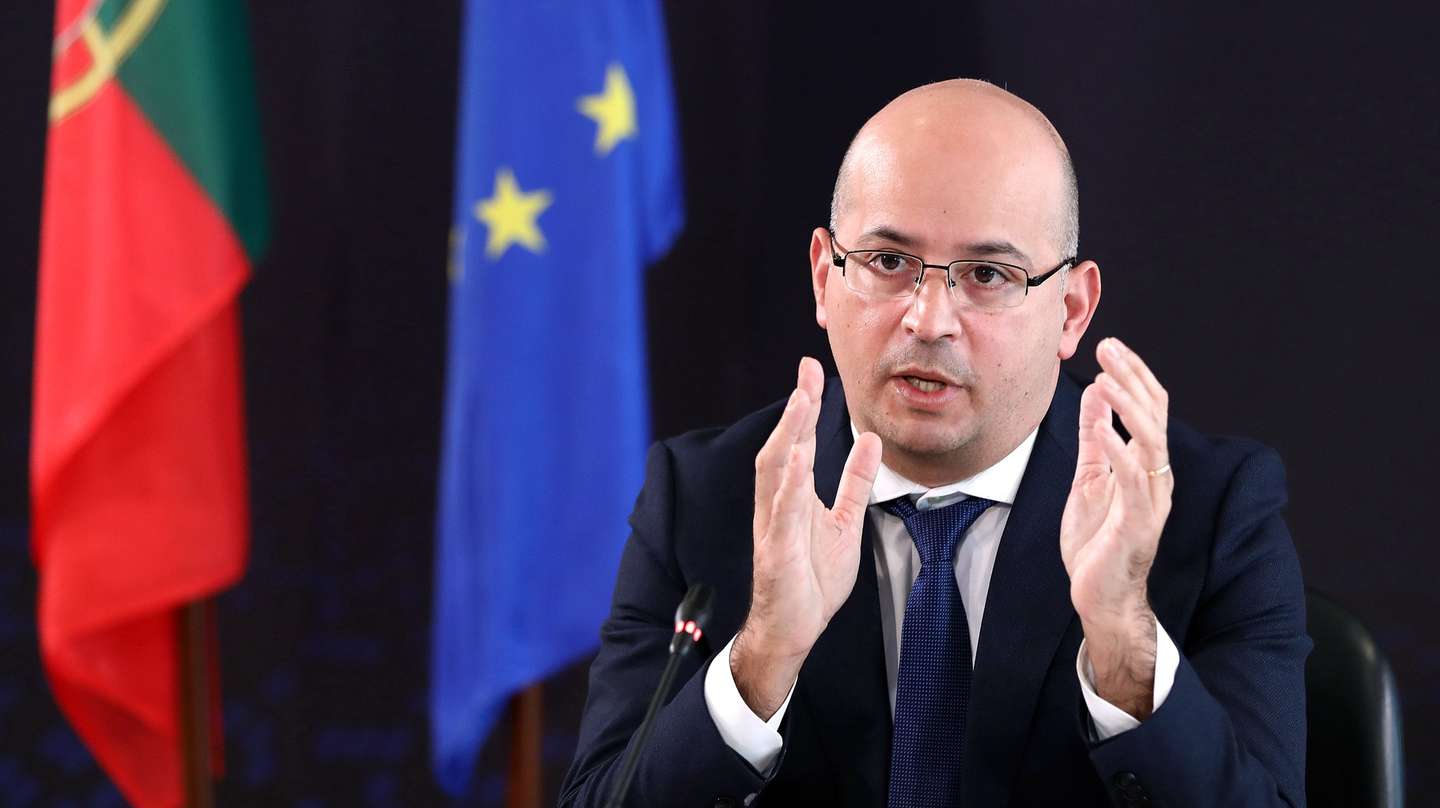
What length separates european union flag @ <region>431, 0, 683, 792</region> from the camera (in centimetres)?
277

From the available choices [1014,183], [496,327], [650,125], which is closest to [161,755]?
[496,327]

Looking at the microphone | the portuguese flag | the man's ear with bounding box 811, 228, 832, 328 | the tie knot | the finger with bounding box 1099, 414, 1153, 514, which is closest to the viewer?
the microphone

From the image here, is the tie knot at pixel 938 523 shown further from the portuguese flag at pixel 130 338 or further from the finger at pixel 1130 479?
the portuguese flag at pixel 130 338

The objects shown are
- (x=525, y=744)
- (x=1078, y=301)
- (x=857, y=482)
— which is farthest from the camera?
(x=525, y=744)

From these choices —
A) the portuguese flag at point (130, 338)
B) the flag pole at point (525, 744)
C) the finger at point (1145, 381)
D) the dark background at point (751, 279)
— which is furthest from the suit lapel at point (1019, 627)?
the portuguese flag at point (130, 338)

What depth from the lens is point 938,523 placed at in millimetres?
1822

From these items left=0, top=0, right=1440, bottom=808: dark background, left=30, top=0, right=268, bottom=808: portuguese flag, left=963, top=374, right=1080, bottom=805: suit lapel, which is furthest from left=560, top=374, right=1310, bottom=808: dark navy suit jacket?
left=30, top=0, right=268, bottom=808: portuguese flag

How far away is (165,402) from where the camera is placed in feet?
8.95

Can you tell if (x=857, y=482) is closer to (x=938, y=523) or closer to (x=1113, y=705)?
(x=938, y=523)

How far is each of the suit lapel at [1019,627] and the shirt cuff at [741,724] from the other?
0.85 feet

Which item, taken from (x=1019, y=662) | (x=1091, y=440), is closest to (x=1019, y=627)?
(x=1019, y=662)

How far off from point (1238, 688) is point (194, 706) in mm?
2063

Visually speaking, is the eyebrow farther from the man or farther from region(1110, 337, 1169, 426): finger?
region(1110, 337, 1169, 426): finger

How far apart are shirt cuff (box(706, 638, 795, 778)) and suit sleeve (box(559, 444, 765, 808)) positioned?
0.02 meters
